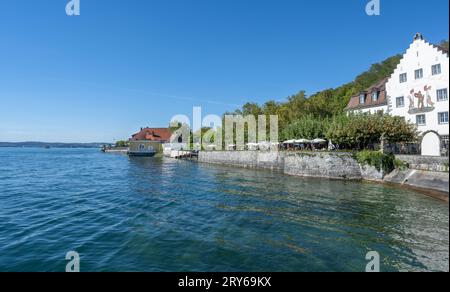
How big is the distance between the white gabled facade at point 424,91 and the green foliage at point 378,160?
3581 millimetres

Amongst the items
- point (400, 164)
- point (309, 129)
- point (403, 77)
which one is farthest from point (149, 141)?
point (400, 164)

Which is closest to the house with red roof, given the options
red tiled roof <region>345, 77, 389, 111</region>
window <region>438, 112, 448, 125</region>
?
red tiled roof <region>345, 77, 389, 111</region>

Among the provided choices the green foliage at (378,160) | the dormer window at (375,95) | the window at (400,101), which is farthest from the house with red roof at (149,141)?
the window at (400,101)

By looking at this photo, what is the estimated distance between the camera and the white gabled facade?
34.0m

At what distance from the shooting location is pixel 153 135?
125 m

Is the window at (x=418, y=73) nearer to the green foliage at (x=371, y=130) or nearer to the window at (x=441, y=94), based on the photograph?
the window at (x=441, y=94)

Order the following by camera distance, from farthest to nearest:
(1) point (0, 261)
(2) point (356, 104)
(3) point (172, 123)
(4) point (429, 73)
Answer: (3) point (172, 123)
(2) point (356, 104)
(4) point (429, 73)
(1) point (0, 261)

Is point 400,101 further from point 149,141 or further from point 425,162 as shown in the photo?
point 149,141

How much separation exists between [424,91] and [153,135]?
352ft

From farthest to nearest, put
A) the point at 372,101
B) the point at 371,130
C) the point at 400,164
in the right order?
the point at 372,101, the point at 371,130, the point at 400,164
